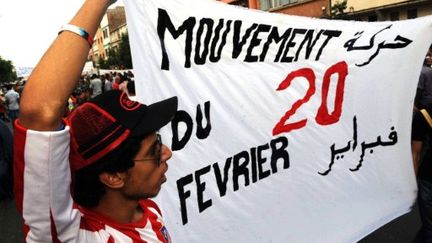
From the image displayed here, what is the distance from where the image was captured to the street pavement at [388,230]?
3.96 m

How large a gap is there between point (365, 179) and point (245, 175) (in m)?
1.21

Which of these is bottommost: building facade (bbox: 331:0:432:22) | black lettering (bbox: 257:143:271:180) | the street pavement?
the street pavement

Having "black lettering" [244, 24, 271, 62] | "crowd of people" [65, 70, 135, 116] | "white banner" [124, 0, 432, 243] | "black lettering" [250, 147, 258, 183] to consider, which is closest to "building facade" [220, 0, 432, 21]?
"crowd of people" [65, 70, 135, 116]

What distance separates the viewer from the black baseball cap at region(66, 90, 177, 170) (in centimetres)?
118

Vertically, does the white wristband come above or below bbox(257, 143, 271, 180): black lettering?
above

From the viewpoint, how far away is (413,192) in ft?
11.9

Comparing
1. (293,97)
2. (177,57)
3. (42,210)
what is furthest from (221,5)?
(42,210)

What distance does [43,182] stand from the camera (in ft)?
3.27

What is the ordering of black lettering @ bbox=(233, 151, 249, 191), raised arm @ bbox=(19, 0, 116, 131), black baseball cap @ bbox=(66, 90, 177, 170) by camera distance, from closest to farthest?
1. raised arm @ bbox=(19, 0, 116, 131)
2. black baseball cap @ bbox=(66, 90, 177, 170)
3. black lettering @ bbox=(233, 151, 249, 191)

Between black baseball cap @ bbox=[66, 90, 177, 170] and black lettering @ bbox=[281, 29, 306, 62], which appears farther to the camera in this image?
black lettering @ bbox=[281, 29, 306, 62]

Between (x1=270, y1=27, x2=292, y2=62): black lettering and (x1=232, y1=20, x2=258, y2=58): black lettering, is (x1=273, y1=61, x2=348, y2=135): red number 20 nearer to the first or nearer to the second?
(x1=270, y1=27, x2=292, y2=62): black lettering

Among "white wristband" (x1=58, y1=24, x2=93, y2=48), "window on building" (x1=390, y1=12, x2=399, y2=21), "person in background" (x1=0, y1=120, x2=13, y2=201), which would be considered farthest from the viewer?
"window on building" (x1=390, y1=12, x2=399, y2=21)

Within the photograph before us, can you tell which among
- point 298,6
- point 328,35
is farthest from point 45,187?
point 298,6

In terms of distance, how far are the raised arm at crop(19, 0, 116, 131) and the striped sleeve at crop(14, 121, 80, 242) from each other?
3 centimetres
